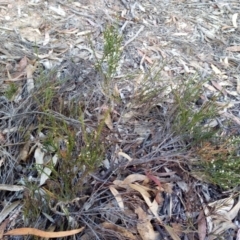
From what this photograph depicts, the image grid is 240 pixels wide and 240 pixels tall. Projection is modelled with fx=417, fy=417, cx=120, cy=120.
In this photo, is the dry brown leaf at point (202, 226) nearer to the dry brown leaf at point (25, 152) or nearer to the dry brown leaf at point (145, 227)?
the dry brown leaf at point (145, 227)

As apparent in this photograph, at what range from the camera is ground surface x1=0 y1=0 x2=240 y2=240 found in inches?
52.2

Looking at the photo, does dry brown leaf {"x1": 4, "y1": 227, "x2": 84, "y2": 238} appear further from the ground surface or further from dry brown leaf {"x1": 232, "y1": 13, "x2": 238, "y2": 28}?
dry brown leaf {"x1": 232, "y1": 13, "x2": 238, "y2": 28}

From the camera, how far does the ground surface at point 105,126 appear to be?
4.35 feet

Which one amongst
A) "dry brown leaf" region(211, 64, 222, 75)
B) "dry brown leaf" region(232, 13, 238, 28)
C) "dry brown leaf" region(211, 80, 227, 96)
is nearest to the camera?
"dry brown leaf" region(211, 80, 227, 96)

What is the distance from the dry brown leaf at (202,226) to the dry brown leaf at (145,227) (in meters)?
0.14

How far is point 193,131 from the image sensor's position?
1518mm

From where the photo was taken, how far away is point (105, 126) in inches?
61.5

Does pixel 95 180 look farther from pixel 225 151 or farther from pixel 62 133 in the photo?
pixel 225 151

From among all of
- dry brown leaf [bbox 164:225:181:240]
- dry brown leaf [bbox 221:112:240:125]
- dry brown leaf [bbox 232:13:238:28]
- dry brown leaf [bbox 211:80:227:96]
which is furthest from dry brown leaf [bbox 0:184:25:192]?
dry brown leaf [bbox 232:13:238:28]

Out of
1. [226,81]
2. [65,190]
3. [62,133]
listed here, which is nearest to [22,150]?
[62,133]

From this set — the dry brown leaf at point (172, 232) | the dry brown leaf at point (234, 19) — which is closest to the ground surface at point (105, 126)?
the dry brown leaf at point (172, 232)

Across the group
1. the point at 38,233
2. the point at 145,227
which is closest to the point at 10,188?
the point at 38,233

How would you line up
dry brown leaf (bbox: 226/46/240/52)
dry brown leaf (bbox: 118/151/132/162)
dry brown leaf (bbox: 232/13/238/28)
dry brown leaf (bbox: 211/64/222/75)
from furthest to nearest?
dry brown leaf (bbox: 232/13/238/28) → dry brown leaf (bbox: 226/46/240/52) → dry brown leaf (bbox: 211/64/222/75) → dry brown leaf (bbox: 118/151/132/162)

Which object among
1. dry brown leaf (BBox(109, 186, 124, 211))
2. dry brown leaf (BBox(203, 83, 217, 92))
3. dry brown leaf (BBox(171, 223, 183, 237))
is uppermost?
dry brown leaf (BBox(203, 83, 217, 92))
